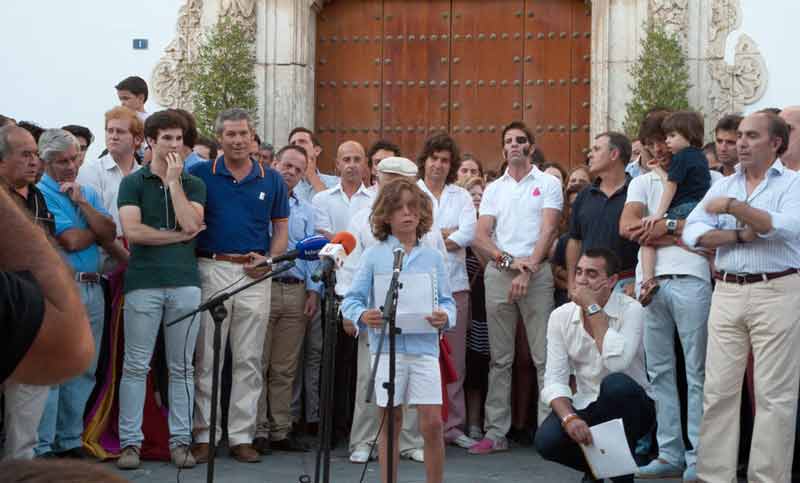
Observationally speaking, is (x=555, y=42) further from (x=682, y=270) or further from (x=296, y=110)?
(x=682, y=270)

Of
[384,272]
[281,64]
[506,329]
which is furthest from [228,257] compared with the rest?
[281,64]

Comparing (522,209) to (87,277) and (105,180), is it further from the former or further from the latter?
(87,277)

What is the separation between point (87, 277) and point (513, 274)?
109 inches

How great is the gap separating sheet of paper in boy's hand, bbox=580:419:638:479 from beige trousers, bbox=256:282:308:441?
2631 millimetres

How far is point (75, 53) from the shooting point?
529 inches

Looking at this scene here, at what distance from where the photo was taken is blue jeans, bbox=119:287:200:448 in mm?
7473

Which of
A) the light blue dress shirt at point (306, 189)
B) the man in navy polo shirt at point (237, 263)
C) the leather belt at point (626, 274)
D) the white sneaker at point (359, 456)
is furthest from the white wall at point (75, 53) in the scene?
the leather belt at point (626, 274)

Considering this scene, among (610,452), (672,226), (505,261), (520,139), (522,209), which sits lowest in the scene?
(610,452)

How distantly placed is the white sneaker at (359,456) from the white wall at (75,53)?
6481mm

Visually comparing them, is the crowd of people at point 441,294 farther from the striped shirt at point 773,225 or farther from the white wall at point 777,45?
the white wall at point 777,45

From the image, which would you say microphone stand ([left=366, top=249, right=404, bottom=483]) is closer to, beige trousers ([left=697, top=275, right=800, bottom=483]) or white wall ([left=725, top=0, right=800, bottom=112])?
beige trousers ([left=697, top=275, right=800, bottom=483])

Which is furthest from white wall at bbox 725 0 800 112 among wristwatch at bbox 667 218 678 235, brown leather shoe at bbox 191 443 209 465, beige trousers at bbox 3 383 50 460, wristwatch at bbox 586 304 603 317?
beige trousers at bbox 3 383 50 460

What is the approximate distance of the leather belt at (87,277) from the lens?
745 cm

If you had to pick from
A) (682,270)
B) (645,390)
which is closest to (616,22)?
(682,270)
